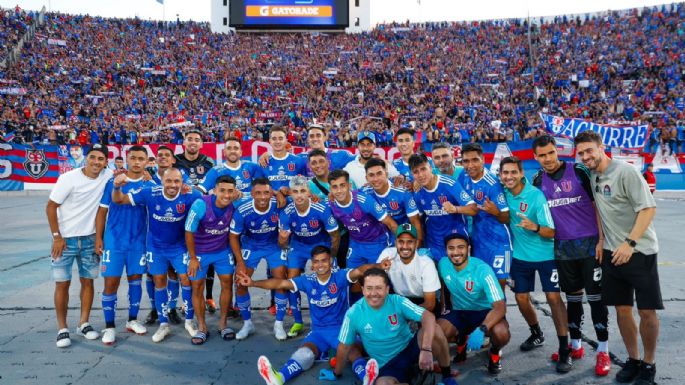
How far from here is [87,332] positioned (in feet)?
20.0

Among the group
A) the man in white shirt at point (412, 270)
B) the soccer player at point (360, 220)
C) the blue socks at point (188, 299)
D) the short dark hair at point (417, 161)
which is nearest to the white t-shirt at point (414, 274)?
the man in white shirt at point (412, 270)

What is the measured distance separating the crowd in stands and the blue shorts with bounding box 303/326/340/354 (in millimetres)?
18841

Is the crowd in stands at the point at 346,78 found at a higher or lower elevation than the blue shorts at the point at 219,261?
higher

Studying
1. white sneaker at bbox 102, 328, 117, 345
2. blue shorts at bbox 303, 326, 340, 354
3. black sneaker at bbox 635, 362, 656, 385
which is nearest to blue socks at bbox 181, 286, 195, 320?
white sneaker at bbox 102, 328, 117, 345

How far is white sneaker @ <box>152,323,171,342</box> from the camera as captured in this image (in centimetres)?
594

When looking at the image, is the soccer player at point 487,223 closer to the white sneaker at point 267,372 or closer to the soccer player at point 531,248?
the soccer player at point 531,248

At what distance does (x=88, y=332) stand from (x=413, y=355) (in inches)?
153

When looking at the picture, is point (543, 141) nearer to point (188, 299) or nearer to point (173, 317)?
point (188, 299)

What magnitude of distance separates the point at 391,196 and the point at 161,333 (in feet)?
10.3

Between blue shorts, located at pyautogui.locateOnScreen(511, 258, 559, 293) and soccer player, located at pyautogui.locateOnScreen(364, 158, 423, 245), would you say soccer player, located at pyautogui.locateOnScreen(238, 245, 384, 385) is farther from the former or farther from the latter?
blue shorts, located at pyautogui.locateOnScreen(511, 258, 559, 293)

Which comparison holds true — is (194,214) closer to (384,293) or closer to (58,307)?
(58,307)

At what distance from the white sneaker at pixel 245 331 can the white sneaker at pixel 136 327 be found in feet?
3.83

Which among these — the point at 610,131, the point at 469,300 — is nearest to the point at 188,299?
the point at 469,300

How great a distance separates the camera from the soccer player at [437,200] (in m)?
5.73
